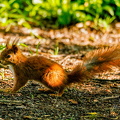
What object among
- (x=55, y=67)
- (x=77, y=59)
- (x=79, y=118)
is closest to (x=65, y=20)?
(x=77, y=59)

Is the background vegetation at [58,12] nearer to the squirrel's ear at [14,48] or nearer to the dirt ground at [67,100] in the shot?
the dirt ground at [67,100]

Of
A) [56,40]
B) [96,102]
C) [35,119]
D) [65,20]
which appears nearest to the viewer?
[35,119]

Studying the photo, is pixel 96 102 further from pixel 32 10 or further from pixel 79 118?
pixel 32 10

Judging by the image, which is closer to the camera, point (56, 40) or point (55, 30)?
point (56, 40)

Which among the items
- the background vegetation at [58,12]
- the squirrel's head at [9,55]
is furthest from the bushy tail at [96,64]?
the background vegetation at [58,12]

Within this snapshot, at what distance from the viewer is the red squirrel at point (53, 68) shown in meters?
3.81

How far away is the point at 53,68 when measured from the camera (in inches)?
151

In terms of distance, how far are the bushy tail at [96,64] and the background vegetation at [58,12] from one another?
3385 millimetres

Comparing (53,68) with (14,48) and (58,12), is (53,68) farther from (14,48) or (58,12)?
(58,12)

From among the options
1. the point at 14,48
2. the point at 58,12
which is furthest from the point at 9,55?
the point at 58,12

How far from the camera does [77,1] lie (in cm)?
742

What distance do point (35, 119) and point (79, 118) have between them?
1.43 ft

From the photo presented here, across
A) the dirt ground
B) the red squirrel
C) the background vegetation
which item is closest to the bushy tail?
the red squirrel

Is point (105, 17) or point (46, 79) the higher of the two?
point (105, 17)
